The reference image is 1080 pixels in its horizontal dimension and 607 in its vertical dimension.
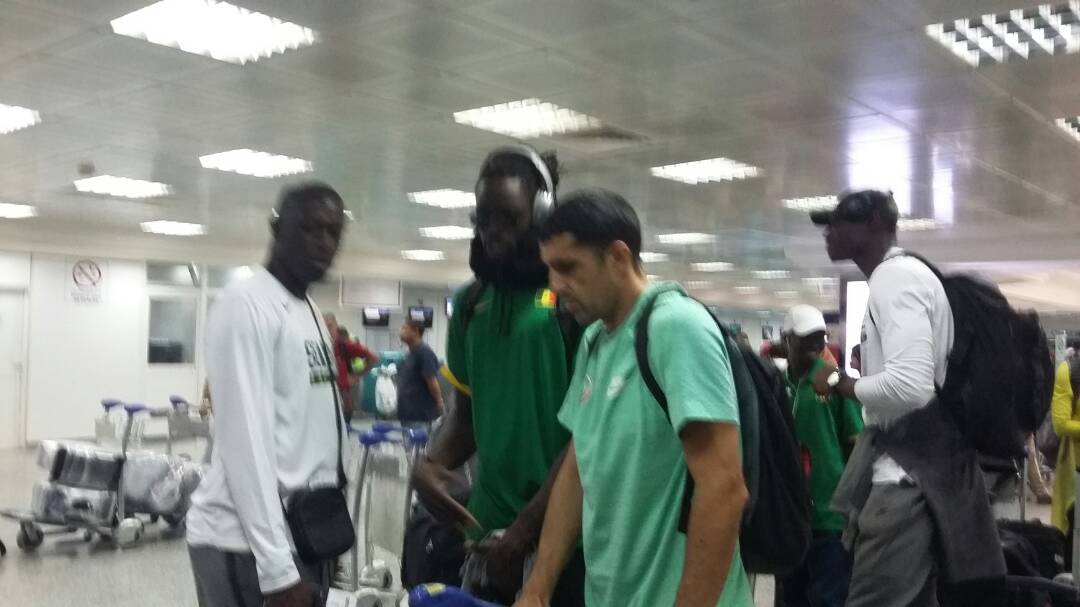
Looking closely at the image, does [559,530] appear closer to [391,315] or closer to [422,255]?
[422,255]

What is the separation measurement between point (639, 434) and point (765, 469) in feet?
0.70

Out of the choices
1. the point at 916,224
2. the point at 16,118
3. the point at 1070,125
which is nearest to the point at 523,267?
→ the point at 1070,125

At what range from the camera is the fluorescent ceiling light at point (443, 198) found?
30.9 feet

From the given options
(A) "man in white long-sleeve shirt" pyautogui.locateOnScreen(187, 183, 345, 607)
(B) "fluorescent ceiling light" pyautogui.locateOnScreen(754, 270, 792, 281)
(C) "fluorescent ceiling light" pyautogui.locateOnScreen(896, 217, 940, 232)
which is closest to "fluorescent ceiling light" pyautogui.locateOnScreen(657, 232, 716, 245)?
(C) "fluorescent ceiling light" pyautogui.locateOnScreen(896, 217, 940, 232)

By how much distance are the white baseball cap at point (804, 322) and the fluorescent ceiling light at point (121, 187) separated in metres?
7.07

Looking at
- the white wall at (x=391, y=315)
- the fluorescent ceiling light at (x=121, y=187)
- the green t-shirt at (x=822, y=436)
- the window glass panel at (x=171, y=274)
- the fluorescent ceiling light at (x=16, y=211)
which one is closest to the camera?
the green t-shirt at (x=822, y=436)

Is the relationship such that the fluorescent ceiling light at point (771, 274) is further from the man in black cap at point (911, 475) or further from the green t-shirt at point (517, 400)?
the green t-shirt at point (517, 400)

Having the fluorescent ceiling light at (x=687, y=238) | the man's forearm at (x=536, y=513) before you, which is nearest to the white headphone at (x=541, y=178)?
the man's forearm at (x=536, y=513)


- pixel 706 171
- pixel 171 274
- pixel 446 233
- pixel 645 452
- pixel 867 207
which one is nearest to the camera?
pixel 645 452

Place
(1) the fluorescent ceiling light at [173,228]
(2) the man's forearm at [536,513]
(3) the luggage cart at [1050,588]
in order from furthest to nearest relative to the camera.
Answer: (1) the fluorescent ceiling light at [173,228] < (3) the luggage cart at [1050,588] < (2) the man's forearm at [536,513]

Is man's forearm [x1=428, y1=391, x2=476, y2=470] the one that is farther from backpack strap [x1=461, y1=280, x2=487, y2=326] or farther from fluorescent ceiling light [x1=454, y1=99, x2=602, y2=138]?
fluorescent ceiling light [x1=454, y1=99, x2=602, y2=138]

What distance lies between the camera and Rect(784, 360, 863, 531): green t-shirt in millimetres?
3473

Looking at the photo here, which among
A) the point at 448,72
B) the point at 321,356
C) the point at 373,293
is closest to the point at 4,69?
the point at 448,72

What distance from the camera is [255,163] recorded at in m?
7.93
